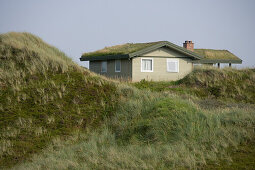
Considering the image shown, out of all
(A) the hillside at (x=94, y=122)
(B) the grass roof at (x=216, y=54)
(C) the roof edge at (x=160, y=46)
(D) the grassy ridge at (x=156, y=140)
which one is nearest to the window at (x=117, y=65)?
(C) the roof edge at (x=160, y=46)

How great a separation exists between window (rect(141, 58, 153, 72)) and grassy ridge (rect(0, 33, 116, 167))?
10683mm

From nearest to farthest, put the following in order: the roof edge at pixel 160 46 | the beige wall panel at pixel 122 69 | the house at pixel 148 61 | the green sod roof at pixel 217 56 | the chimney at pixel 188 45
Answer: the roof edge at pixel 160 46
the house at pixel 148 61
the beige wall panel at pixel 122 69
the green sod roof at pixel 217 56
the chimney at pixel 188 45

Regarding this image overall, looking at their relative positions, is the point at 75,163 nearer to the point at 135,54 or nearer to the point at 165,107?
the point at 165,107

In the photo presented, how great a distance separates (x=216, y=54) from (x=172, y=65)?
36.6 ft

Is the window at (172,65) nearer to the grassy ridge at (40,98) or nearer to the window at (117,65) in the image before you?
the window at (117,65)

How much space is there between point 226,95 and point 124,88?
6.67 meters

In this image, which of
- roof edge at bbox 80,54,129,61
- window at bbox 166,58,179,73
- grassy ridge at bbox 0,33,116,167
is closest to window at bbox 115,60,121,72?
roof edge at bbox 80,54,129,61

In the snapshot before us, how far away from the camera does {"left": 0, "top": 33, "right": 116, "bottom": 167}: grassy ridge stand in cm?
1109

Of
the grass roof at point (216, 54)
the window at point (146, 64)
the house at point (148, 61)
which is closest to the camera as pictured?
the house at point (148, 61)

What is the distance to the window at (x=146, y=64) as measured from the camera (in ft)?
92.4

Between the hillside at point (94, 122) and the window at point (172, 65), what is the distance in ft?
36.3

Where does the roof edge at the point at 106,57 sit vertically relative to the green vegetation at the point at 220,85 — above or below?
above

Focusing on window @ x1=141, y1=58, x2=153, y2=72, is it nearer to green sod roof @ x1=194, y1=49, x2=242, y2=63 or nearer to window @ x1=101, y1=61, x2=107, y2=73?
window @ x1=101, y1=61, x2=107, y2=73

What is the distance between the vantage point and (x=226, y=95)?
719 inches
